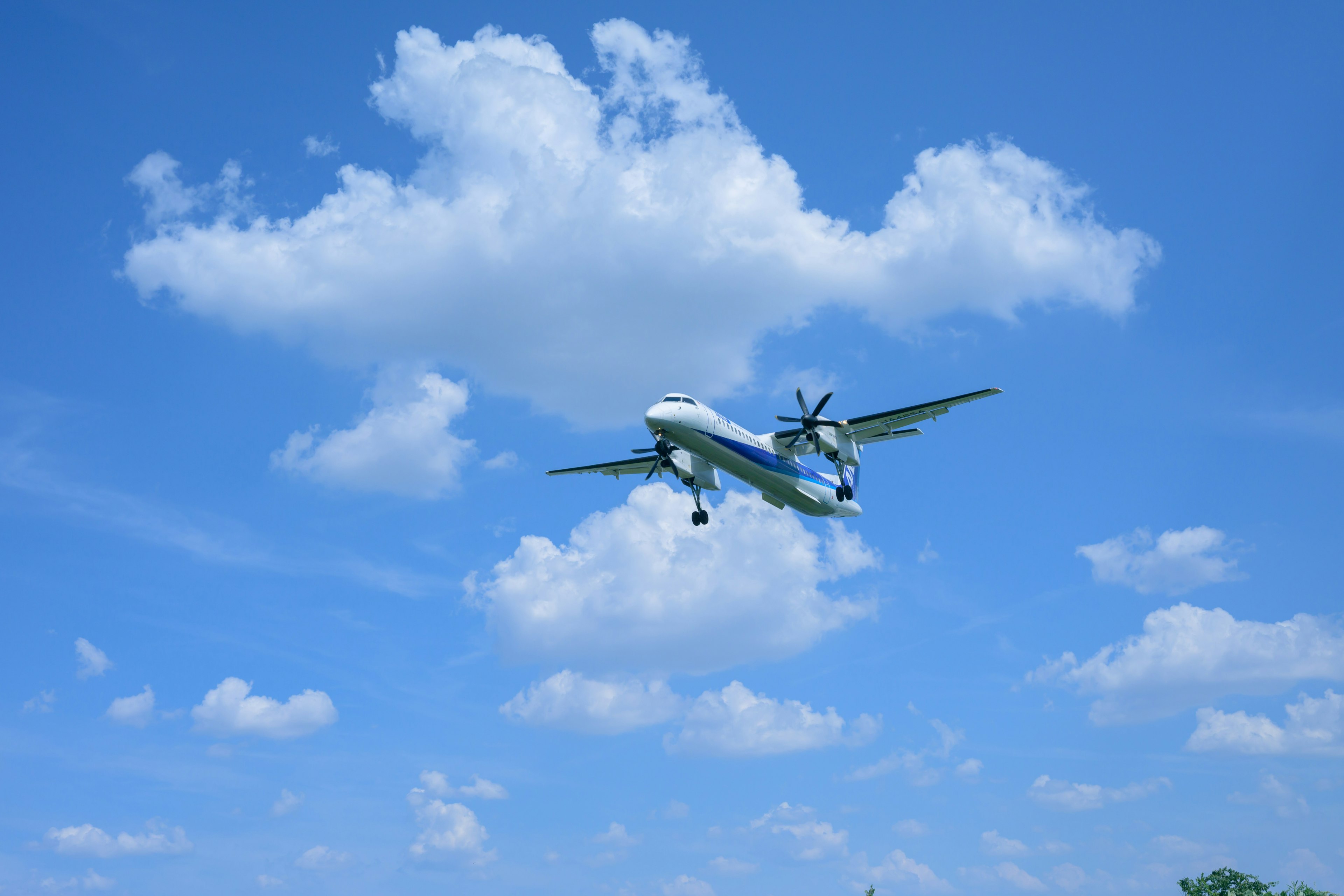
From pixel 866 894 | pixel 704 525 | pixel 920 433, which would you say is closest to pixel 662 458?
pixel 704 525

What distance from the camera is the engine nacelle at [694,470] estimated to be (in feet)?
187

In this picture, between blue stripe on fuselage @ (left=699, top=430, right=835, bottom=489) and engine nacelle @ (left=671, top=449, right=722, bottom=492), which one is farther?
engine nacelle @ (left=671, top=449, right=722, bottom=492)

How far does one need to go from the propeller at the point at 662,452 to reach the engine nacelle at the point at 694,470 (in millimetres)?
252

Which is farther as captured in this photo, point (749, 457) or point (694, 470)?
point (694, 470)

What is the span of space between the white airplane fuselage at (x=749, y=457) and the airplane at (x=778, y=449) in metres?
0.04

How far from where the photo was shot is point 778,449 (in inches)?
2131

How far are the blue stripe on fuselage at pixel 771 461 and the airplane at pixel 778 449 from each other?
43mm

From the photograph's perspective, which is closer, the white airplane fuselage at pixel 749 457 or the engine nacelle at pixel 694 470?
the white airplane fuselage at pixel 749 457

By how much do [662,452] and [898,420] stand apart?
13718 mm

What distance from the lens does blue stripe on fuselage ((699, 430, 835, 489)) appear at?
50.5m

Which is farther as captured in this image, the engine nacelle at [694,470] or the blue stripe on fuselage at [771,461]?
the engine nacelle at [694,470]

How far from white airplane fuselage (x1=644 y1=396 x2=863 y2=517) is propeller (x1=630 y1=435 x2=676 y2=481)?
2097 mm

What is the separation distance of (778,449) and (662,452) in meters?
7.03

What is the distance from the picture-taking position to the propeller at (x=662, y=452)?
56625 millimetres
